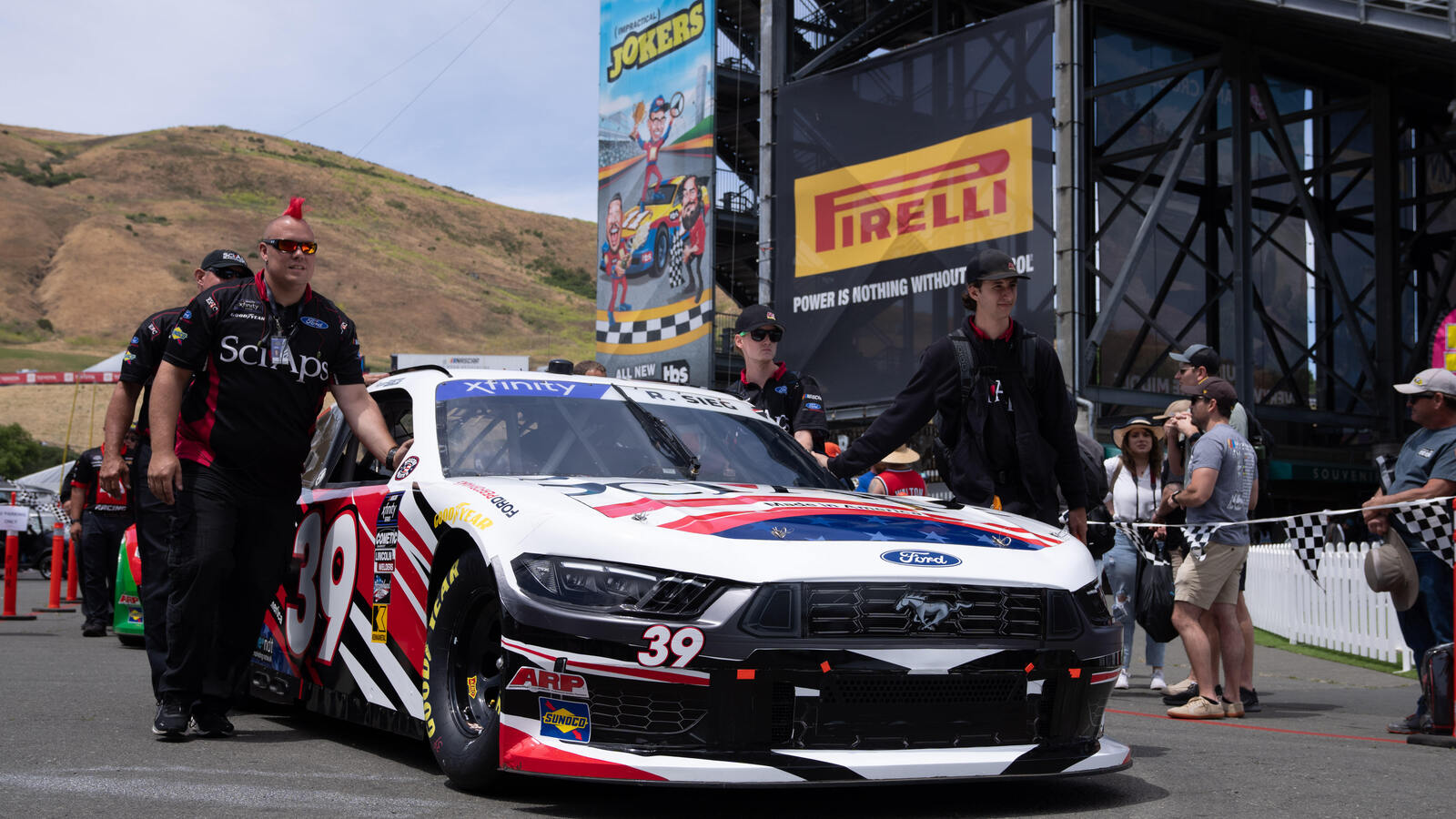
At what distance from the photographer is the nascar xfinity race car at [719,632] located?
373 centimetres

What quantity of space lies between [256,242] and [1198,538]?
412 feet

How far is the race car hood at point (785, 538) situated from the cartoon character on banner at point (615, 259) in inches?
1071

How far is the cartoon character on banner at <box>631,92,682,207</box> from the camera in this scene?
30250mm

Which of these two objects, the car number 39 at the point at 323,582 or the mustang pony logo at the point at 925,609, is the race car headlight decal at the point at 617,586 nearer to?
the mustang pony logo at the point at 925,609

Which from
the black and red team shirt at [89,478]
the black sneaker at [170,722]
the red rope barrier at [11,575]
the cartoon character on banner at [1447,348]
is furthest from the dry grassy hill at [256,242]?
the black sneaker at [170,722]

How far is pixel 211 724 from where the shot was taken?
17.8 ft

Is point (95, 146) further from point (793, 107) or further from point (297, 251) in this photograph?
point (297, 251)

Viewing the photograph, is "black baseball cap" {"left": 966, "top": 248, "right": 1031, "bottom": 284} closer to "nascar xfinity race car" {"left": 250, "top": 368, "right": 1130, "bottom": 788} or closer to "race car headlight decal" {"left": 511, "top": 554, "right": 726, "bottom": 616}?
"nascar xfinity race car" {"left": 250, "top": 368, "right": 1130, "bottom": 788}

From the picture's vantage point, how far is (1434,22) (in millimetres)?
19953

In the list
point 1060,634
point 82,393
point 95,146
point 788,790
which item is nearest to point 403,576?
point 788,790

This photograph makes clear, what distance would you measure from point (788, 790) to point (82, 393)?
293ft

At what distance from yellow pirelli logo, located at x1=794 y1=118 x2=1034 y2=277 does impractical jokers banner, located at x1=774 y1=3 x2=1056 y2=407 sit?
22 millimetres

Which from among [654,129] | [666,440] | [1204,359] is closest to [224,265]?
[666,440]

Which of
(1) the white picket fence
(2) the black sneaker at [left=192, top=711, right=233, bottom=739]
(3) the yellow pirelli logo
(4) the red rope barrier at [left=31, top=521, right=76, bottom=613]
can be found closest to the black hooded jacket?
(2) the black sneaker at [left=192, top=711, right=233, bottom=739]
